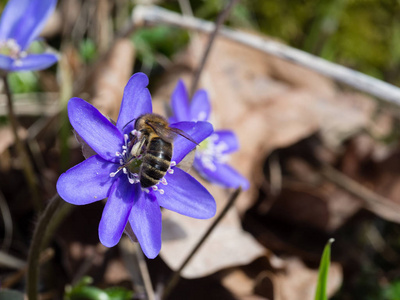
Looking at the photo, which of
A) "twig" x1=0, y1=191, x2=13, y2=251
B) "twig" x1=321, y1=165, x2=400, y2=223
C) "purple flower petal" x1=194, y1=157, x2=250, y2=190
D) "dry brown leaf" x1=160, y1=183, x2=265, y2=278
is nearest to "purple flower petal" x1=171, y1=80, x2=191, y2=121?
"purple flower petal" x1=194, y1=157, x2=250, y2=190

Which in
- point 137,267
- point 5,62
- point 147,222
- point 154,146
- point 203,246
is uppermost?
point 154,146

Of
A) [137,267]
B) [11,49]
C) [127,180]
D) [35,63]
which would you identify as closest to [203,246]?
[137,267]

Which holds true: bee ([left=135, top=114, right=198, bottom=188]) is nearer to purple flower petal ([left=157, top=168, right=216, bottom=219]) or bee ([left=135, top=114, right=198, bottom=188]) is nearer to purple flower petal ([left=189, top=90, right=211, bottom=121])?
A: purple flower petal ([left=157, top=168, right=216, bottom=219])

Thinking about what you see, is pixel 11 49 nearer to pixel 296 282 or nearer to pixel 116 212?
pixel 116 212

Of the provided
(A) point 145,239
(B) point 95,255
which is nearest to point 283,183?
(B) point 95,255

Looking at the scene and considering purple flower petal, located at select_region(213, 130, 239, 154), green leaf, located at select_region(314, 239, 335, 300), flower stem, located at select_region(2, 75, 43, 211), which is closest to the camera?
green leaf, located at select_region(314, 239, 335, 300)

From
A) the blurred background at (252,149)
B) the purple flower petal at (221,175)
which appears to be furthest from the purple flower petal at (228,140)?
the blurred background at (252,149)

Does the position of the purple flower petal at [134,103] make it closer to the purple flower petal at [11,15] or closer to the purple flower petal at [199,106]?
the purple flower petal at [199,106]
